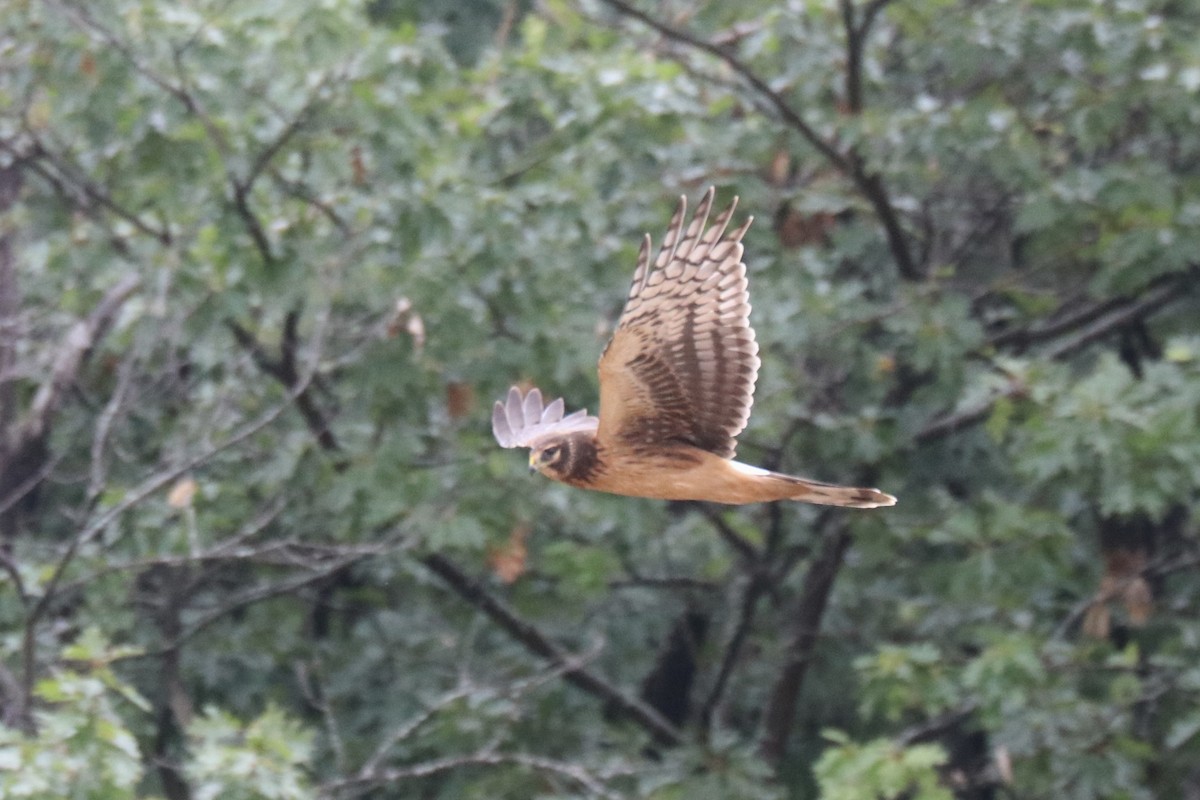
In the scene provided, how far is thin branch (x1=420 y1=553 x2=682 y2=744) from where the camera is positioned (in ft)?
27.1

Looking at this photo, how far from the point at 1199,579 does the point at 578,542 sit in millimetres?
2871

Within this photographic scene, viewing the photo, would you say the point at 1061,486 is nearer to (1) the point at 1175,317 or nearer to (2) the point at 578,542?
(1) the point at 1175,317

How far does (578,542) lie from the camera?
28.0 ft

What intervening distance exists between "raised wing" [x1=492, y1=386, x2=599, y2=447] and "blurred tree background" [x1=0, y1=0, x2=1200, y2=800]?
110cm

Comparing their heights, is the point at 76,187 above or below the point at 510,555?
above

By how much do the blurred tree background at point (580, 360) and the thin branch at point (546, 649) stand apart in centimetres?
2

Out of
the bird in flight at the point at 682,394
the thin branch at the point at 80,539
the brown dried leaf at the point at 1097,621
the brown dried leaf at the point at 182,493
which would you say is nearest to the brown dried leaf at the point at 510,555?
the thin branch at the point at 80,539

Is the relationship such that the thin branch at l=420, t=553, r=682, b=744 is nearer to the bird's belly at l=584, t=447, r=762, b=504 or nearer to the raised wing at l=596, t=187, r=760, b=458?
the bird's belly at l=584, t=447, r=762, b=504

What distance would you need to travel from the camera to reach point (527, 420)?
250 inches

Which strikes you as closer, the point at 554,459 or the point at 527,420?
the point at 554,459

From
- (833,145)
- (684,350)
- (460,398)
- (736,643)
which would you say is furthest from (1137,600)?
(684,350)

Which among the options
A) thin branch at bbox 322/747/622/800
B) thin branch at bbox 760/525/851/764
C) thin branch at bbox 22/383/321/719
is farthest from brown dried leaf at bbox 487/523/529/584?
thin branch at bbox 760/525/851/764

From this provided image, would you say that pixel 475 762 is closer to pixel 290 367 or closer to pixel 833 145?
pixel 290 367

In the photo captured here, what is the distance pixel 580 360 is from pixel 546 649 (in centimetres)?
159
